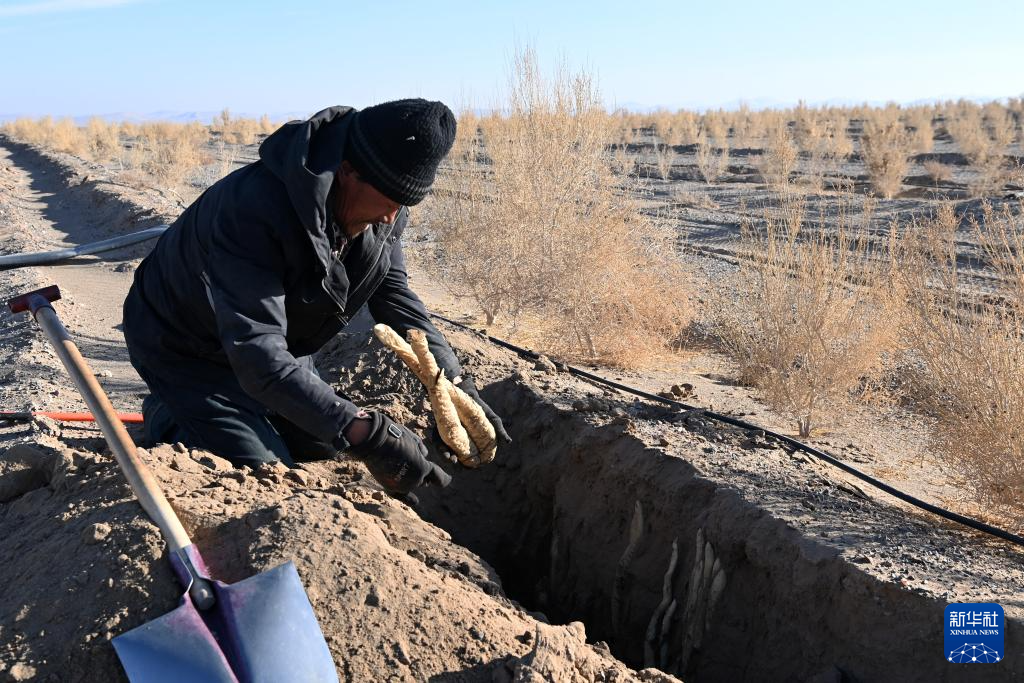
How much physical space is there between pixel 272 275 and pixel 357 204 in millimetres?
338

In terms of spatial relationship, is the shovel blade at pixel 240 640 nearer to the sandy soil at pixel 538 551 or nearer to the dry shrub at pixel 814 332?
the sandy soil at pixel 538 551

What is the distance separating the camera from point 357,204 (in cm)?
284

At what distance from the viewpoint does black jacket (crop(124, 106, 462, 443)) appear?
267 cm

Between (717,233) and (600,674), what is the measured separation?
1132cm

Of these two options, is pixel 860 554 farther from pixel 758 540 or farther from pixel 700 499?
pixel 700 499

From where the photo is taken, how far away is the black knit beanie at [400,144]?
2654mm

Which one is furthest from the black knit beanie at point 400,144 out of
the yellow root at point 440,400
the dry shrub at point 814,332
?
the dry shrub at point 814,332

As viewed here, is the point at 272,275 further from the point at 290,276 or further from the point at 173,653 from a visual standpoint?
the point at 173,653

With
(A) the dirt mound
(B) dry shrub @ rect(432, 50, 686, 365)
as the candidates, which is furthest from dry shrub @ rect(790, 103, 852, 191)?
(A) the dirt mound

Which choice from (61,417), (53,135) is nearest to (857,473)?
(61,417)

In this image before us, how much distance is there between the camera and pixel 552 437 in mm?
4344

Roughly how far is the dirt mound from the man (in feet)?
0.94

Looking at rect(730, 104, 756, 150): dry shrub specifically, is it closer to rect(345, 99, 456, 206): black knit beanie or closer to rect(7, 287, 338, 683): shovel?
rect(345, 99, 456, 206): black knit beanie

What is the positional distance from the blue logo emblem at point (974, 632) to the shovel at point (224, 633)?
1796mm
